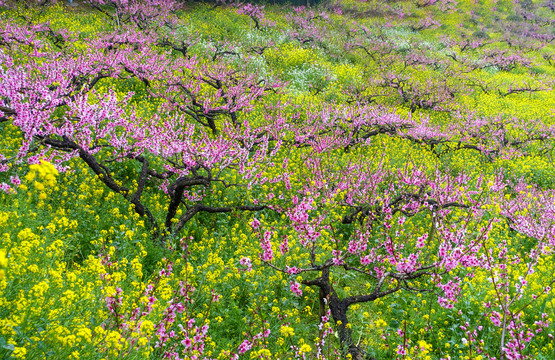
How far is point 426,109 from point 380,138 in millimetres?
6145

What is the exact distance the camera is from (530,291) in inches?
238

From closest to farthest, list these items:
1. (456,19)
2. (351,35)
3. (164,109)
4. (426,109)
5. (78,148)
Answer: (78,148)
(164,109)
(426,109)
(351,35)
(456,19)

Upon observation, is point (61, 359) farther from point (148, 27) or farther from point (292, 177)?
point (148, 27)

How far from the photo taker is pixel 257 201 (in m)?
7.89

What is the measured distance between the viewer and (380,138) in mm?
14766

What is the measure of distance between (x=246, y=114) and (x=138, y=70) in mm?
4164

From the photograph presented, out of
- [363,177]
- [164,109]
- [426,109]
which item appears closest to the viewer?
[363,177]

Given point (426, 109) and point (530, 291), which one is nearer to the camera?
point (530, 291)

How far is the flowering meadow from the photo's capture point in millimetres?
3894

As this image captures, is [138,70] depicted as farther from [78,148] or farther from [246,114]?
[78,148]

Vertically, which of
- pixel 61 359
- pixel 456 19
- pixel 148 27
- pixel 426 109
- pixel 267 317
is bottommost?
pixel 61 359

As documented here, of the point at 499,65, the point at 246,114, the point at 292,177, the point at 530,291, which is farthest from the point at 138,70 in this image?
the point at 499,65

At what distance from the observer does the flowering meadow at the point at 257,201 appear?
12.8ft

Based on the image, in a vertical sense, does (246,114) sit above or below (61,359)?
above
